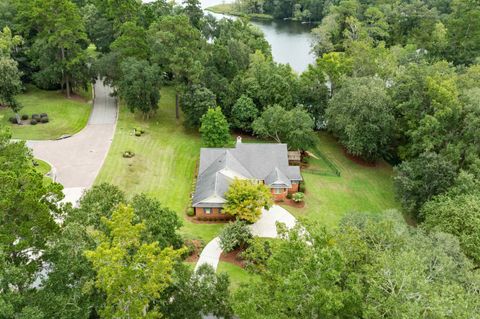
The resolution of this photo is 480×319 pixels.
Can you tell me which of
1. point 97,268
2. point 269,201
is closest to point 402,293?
point 97,268

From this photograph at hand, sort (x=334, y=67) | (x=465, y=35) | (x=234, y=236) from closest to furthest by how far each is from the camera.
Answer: (x=234, y=236)
(x=334, y=67)
(x=465, y=35)

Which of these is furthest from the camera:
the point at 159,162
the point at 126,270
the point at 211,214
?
the point at 159,162

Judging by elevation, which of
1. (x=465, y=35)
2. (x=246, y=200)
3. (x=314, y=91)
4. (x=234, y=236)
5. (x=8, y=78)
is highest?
(x=465, y=35)

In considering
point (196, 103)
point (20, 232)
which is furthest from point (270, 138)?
point (20, 232)

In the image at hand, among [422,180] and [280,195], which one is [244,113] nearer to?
[280,195]

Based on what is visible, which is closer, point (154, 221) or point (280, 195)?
point (154, 221)

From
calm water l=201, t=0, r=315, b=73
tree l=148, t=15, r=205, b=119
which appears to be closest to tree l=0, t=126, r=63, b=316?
tree l=148, t=15, r=205, b=119

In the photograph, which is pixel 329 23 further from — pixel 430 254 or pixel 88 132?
pixel 430 254
